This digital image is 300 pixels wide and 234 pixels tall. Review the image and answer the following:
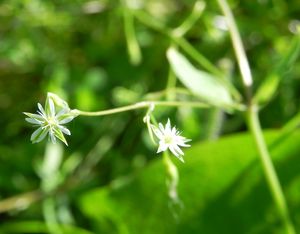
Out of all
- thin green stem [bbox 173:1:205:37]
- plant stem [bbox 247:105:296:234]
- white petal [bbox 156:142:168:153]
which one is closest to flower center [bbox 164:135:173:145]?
white petal [bbox 156:142:168:153]

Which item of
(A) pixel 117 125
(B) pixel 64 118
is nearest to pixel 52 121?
(B) pixel 64 118

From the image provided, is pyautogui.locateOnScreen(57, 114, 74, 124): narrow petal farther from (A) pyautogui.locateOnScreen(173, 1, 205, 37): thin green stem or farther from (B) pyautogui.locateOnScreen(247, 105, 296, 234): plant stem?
(A) pyautogui.locateOnScreen(173, 1, 205, 37): thin green stem

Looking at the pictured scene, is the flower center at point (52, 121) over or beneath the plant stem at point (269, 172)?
beneath

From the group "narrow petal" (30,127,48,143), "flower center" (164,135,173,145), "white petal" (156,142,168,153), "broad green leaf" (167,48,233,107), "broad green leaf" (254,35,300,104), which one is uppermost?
"broad green leaf" (167,48,233,107)

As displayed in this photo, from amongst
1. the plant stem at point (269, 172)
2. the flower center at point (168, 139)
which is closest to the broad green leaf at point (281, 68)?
the plant stem at point (269, 172)

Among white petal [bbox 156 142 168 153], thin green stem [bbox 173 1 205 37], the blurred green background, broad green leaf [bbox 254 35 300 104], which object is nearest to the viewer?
white petal [bbox 156 142 168 153]

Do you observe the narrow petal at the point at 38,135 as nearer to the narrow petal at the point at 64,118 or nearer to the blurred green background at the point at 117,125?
the narrow petal at the point at 64,118

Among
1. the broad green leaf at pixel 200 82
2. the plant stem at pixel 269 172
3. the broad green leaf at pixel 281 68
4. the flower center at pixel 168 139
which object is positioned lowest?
the flower center at pixel 168 139
